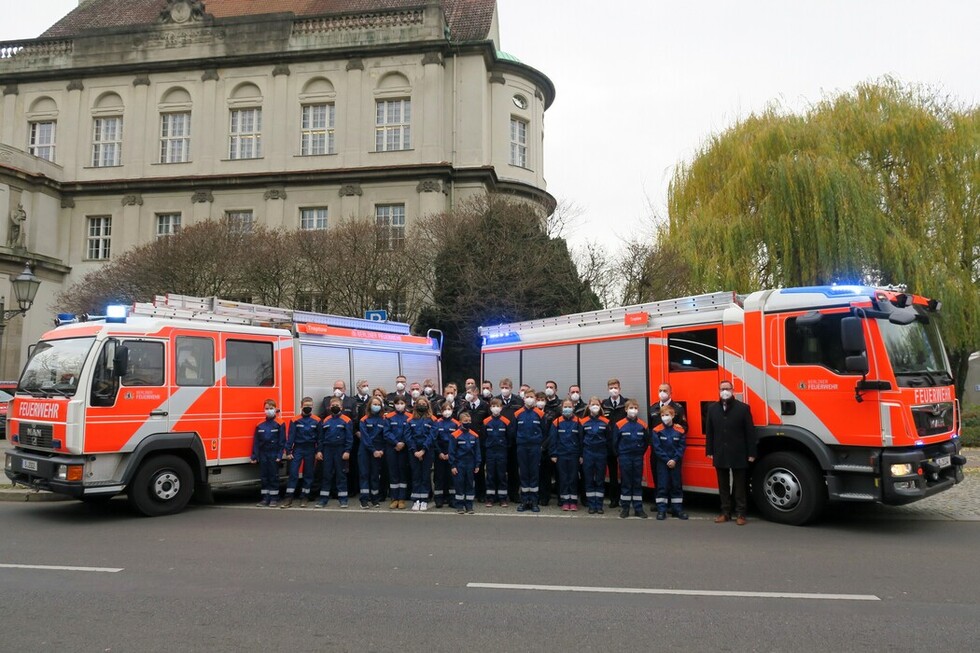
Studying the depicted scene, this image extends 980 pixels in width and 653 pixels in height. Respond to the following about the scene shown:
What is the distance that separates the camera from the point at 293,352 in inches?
462

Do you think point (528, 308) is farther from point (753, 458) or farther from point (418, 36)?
point (418, 36)

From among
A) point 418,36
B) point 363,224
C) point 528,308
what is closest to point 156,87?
point 418,36

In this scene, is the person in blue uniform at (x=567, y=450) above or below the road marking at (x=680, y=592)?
above

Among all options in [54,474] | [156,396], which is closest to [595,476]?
[156,396]

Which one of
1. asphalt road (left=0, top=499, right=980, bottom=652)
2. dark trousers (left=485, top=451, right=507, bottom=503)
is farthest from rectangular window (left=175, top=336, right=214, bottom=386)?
dark trousers (left=485, top=451, right=507, bottom=503)

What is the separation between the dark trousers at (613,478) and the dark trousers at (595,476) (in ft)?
1.20

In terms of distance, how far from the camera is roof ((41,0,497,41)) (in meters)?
35.8

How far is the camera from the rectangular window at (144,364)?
382 inches

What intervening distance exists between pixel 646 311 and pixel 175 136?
105ft

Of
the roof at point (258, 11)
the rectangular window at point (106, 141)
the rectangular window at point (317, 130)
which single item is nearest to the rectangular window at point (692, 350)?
the rectangular window at point (317, 130)

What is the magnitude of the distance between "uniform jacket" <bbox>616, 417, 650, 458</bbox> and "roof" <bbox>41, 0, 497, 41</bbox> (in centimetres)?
2890

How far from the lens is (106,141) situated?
36312mm

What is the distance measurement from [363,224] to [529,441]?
554 inches

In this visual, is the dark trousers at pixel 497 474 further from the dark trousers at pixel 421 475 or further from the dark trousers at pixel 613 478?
the dark trousers at pixel 613 478
